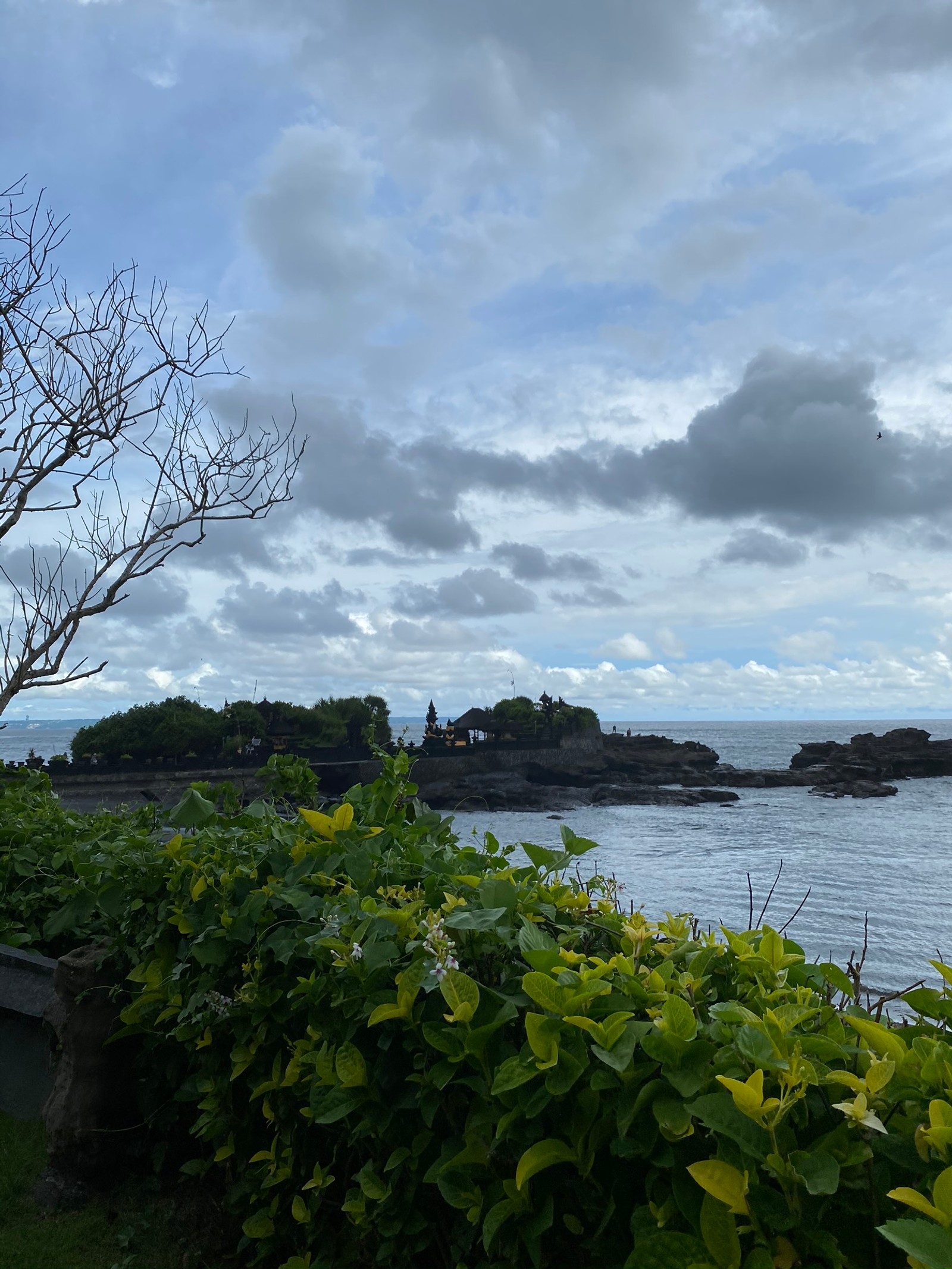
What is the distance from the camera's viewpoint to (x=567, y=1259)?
5.09ft

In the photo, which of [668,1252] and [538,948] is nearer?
[668,1252]

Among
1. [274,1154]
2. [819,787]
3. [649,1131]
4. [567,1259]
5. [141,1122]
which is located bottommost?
[819,787]

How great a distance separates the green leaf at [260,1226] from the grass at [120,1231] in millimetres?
355

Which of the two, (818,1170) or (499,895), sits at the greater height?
(499,895)

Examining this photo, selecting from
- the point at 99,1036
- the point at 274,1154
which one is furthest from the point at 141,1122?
the point at 274,1154

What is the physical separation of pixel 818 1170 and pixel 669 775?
6675 centimetres

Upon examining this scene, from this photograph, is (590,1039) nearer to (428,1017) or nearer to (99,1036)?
(428,1017)

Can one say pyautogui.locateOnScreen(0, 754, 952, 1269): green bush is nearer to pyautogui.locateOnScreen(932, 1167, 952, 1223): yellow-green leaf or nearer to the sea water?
pyautogui.locateOnScreen(932, 1167, 952, 1223): yellow-green leaf

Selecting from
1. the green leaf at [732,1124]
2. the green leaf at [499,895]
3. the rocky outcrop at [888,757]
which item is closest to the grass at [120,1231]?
the green leaf at [499,895]

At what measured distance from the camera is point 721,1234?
1.22 metres

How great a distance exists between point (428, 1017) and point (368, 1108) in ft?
0.91

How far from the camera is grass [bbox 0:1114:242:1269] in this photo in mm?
2525

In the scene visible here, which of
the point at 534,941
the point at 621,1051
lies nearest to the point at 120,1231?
the point at 534,941

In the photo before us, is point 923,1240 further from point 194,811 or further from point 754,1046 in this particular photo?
point 194,811
